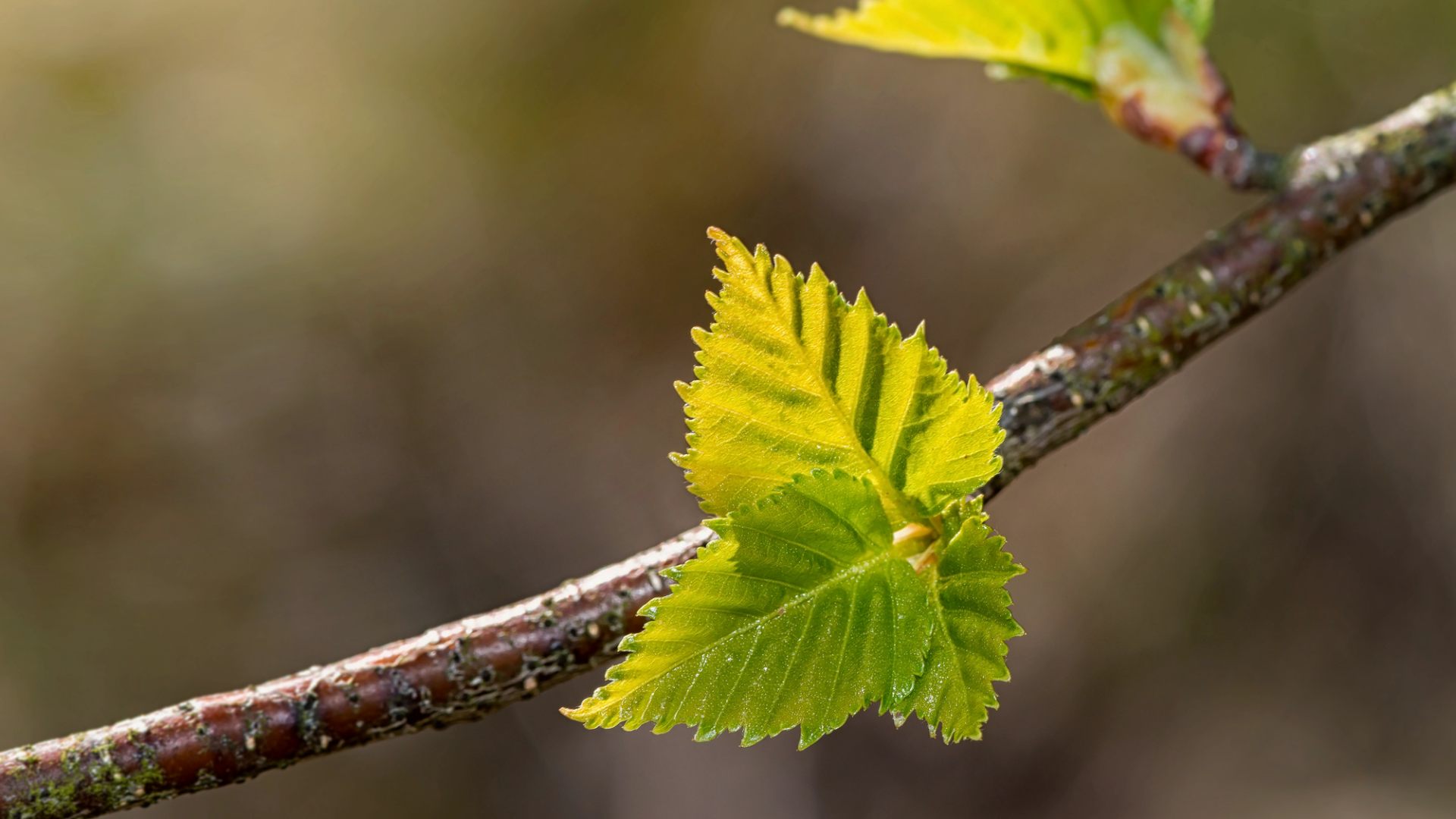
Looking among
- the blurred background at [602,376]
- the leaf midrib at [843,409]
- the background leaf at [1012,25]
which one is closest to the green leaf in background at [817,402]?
the leaf midrib at [843,409]

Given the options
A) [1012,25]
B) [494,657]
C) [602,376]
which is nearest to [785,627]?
[494,657]

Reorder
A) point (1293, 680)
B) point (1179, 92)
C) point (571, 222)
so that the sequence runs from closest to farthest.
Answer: point (1179, 92) < point (1293, 680) < point (571, 222)

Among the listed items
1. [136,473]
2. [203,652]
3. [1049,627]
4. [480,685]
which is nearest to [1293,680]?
[1049,627]

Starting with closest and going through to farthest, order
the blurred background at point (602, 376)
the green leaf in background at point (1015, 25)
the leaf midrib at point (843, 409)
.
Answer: the leaf midrib at point (843, 409)
the green leaf in background at point (1015, 25)
the blurred background at point (602, 376)

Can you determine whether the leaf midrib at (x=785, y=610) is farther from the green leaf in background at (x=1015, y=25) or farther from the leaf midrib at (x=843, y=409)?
the green leaf in background at (x=1015, y=25)

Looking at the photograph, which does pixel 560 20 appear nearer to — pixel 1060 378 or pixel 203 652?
pixel 203 652

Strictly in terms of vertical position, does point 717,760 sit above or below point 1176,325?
below
